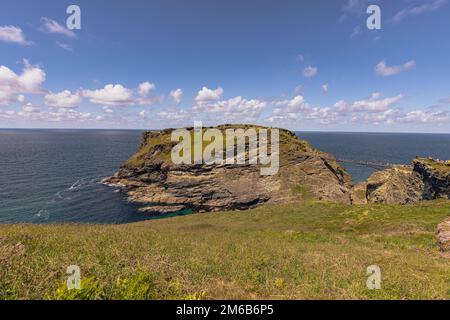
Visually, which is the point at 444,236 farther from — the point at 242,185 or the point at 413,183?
the point at 242,185

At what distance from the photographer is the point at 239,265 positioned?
40.5 ft

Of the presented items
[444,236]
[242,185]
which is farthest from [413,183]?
[444,236]

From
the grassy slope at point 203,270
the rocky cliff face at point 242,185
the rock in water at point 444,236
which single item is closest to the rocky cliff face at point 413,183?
the rocky cliff face at point 242,185

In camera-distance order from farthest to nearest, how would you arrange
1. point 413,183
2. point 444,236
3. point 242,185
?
point 242,185
point 413,183
point 444,236

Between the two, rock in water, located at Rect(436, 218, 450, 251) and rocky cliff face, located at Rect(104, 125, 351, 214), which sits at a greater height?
Answer: rock in water, located at Rect(436, 218, 450, 251)

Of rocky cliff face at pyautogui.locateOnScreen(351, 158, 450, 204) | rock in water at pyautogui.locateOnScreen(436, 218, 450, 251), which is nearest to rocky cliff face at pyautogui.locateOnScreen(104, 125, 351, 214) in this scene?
rocky cliff face at pyautogui.locateOnScreen(351, 158, 450, 204)

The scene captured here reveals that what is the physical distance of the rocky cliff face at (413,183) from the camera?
50969 mm

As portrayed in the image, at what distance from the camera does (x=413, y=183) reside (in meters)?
56.8

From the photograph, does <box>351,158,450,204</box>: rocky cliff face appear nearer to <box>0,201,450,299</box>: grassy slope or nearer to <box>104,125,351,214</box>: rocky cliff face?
<box>104,125,351,214</box>: rocky cliff face

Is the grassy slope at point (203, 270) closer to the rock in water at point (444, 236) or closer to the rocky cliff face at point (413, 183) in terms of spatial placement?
the rock in water at point (444, 236)

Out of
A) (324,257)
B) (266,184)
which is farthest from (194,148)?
(324,257)

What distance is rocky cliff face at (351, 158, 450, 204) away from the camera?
51.0 metres

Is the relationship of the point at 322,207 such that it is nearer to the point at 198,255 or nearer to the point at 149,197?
the point at 198,255

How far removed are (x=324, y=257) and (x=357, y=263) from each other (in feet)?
5.77
